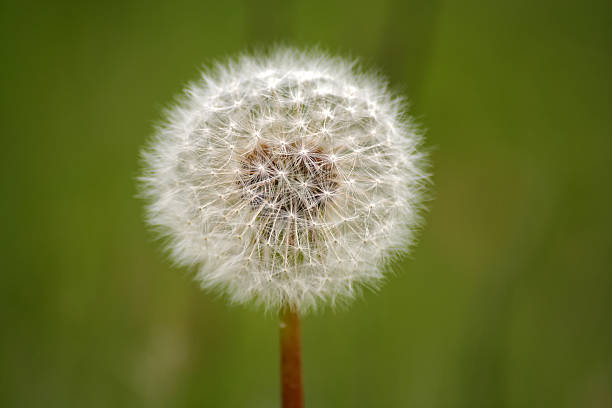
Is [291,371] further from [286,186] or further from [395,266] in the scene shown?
[395,266]

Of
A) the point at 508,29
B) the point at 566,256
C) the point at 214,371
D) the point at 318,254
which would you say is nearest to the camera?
the point at 318,254

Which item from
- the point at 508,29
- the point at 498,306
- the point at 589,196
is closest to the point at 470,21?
the point at 508,29

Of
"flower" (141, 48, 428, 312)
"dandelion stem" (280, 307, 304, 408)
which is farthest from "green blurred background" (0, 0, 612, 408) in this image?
"dandelion stem" (280, 307, 304, 408)

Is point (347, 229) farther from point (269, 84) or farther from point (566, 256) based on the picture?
point (566, 256)

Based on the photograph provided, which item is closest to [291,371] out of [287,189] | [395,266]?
[287,189]

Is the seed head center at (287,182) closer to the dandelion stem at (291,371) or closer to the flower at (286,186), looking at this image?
the flower at (286,186)

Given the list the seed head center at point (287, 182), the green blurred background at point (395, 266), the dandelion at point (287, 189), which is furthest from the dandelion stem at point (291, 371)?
the green blurred background at point (395, 266)

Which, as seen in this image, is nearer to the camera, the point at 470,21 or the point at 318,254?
the point at 318,254
